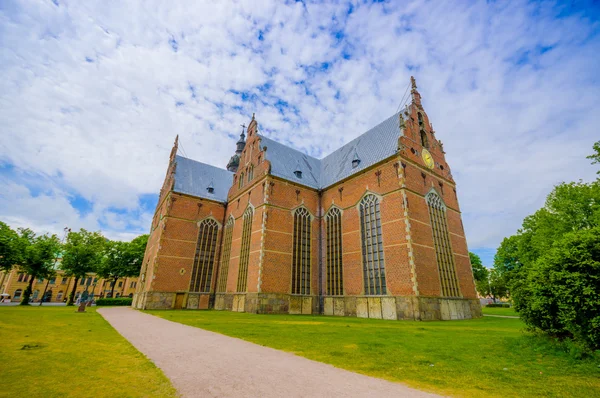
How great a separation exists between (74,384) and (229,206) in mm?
29986

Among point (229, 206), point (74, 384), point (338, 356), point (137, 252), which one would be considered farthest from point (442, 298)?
point (137, 252)

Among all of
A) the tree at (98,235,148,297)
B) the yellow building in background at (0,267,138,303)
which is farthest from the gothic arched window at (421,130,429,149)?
the yellow building in background at (0,267,138,303)

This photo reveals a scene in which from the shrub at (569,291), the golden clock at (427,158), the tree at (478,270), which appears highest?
the golden clock at (427,158)

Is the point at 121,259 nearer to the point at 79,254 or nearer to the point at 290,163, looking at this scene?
the point at 79,254

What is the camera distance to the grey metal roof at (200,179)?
108 ft

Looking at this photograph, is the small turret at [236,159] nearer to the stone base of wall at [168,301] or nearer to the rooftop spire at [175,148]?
the rooftop spire at [175,148]

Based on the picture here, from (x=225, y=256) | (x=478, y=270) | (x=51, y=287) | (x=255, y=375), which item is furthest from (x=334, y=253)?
(x=51, y=287)

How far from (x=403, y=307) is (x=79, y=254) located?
40.8 m

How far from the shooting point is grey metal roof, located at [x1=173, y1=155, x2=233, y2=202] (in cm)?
3294

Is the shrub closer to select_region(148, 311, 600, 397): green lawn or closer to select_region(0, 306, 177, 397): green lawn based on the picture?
select_region(148, 311, 600, 397): green lawn

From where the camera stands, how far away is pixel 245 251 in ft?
88.4

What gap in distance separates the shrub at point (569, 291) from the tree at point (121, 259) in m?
50.6

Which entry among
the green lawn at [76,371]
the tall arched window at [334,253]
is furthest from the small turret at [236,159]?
the green lawn at [76,371]

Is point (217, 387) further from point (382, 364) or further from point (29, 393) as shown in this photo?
point (382, 364)
